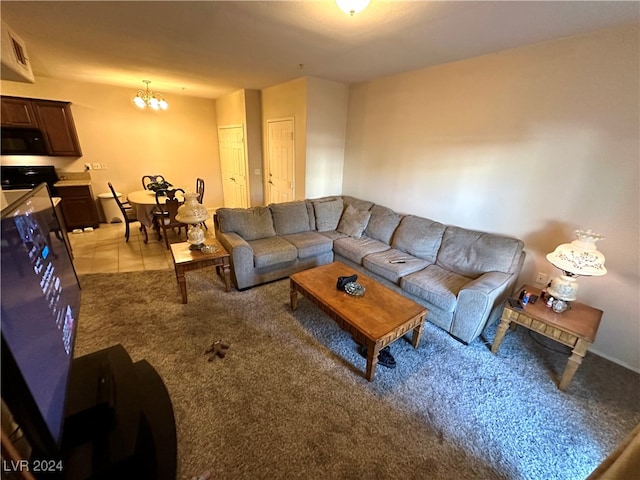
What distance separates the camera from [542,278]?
2.60m

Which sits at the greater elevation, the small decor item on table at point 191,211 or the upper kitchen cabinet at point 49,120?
the upper kitchen cabinet at point 49,120

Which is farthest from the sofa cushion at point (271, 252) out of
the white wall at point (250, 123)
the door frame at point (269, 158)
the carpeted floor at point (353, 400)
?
the white wall at point (250, 123)

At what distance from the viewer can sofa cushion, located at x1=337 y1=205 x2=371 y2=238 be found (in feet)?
12.2

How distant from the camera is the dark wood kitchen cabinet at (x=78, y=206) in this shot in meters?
4.52

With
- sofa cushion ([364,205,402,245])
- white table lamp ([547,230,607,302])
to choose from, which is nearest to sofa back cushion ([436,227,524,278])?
white table lamp ([547,230,607,302])

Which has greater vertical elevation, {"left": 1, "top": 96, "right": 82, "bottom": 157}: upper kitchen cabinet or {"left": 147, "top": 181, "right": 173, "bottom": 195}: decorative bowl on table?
{"left": 1, "top": 96, "right": 82, "bottom": 157}: upper kitchen cabinet

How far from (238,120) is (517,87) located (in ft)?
14.9

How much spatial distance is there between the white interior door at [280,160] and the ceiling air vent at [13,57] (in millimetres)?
2992

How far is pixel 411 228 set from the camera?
3266mm

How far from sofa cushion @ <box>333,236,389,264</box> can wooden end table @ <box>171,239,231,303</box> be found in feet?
4.63

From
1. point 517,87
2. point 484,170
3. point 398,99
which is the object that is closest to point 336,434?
point 484,170

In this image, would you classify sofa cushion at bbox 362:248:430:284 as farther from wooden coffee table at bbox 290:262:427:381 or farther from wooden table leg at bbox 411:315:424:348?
wooden table leg at bbox 411:315:424:348

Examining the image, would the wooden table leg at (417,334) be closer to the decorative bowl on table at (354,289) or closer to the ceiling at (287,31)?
the decorative bowl on table at (354,289)

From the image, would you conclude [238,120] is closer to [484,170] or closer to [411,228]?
[411,228]
